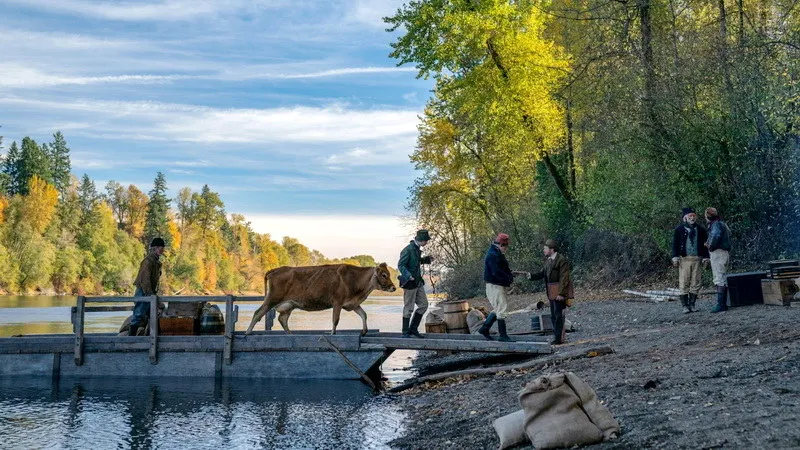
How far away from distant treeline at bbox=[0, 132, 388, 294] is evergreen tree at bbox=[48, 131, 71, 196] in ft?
0.61

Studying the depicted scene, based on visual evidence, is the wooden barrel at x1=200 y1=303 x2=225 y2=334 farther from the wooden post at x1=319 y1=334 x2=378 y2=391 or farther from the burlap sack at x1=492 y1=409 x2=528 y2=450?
the burlap sack at x1=492 y1=409 x2=528 y2=450

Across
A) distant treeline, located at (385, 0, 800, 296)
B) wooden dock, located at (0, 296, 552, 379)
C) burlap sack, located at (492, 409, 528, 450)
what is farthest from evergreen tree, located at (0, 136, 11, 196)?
burlap sack, located at (492, 409, 528, 450)

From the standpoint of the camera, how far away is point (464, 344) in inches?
637

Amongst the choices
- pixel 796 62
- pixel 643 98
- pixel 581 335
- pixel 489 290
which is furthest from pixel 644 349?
pixel 643 98

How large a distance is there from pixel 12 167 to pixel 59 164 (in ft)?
32.2

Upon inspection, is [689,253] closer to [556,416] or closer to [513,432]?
[513,432]

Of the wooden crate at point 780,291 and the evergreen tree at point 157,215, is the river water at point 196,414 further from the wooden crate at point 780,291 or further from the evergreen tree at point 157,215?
the evergreen tree at point 157,215

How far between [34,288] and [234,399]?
105m

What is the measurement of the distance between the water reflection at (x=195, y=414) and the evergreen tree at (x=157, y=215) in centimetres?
12558

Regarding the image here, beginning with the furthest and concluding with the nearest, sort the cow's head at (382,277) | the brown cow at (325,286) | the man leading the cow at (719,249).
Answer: the man leading the cow at (719,249) < the brown cow at (325,286) < the cow's head at (382,277)

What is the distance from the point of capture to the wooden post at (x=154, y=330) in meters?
17.3

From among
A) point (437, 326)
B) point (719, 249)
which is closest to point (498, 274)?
point (437, 326)

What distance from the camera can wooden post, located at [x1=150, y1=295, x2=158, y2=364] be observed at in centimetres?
1733

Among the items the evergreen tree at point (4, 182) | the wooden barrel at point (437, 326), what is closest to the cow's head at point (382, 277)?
the wooden barrel at point (437, 326)
